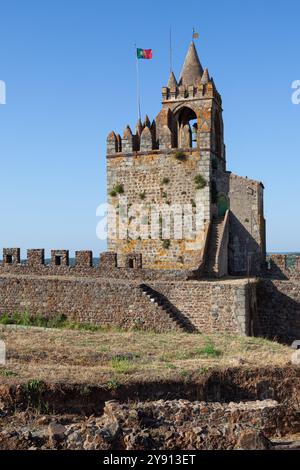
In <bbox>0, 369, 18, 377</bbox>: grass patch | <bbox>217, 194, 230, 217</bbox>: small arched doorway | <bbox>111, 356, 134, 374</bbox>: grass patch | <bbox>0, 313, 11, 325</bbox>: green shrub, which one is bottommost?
<bbox>111, 356, 134, 374</bbox>: grass patch

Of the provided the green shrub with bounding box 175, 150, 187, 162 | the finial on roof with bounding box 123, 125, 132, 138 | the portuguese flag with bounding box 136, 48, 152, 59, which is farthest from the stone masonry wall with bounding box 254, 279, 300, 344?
the portuguese flag with bounding box 136, 48, 152, 59

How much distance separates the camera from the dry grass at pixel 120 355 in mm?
11602

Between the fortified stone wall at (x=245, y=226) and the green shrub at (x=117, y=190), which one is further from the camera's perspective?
the green shrub at (x=117, y=190)

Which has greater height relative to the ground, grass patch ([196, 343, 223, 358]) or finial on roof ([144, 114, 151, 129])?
finial on roof ([144, 114, 151, 129])

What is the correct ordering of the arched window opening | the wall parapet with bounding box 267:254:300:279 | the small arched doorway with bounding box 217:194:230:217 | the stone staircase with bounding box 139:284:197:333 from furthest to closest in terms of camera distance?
1. the arched window opening
2. the small arched doorway with bounding box 217:194:230:217
3. the wall parapet with bounding box 267:254:300:279
4. the stone staircase with bounding box 139:284:197:333

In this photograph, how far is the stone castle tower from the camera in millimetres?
23547

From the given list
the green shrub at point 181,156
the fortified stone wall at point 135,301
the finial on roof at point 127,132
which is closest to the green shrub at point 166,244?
the fortified stone wall at point 135,301

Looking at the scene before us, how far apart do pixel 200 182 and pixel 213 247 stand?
9.08 feet

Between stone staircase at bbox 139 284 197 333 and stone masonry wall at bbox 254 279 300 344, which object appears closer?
stone staircase at bbox 139 284 197 333

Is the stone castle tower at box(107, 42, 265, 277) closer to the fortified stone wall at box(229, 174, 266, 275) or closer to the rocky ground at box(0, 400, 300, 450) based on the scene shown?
the fortified stone wall at box(229, 174, 266, 275)

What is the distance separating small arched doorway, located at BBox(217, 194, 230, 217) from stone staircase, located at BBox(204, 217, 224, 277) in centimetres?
63

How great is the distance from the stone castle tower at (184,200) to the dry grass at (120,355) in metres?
6.19

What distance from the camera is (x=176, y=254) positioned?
77.8ft

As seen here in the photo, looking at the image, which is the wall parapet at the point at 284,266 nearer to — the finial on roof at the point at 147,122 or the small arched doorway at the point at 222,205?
the small arched doorway at the point at 222,205
